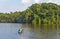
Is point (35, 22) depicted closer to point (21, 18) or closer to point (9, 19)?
point (21, 18)

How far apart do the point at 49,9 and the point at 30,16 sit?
16.7 metres

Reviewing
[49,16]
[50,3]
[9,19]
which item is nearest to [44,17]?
[49,16]

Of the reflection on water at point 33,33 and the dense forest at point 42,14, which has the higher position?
the dense forest at point 42,14

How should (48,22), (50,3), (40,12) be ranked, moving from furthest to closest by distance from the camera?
1. (50,3)
2. (40,12)
3. (48,22)

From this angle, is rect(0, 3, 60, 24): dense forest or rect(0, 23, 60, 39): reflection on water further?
rect(0, 3, 60, 24): dense forest

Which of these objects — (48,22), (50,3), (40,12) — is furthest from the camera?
(50,3)

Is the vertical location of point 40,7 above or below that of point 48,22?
above

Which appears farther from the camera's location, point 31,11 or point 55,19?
point 31,11

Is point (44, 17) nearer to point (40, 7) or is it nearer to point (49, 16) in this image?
point (49, 16)

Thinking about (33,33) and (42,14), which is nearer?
(33,33)

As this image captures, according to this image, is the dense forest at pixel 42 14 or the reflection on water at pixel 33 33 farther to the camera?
the dense forest at pixel 42 14

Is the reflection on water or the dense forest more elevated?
the dense forest

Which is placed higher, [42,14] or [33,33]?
[42,14]

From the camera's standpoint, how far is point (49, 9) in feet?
452
